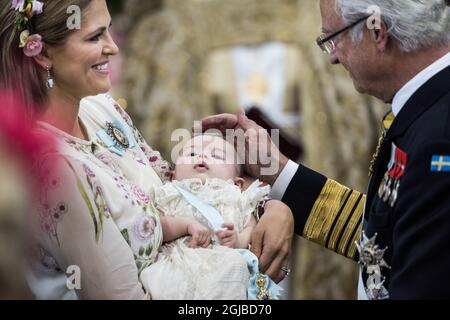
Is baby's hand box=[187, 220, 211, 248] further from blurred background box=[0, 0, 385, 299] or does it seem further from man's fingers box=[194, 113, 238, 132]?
blurred background box=[0, 0, 385, 299]

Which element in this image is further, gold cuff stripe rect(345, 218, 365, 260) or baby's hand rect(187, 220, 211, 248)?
gold cuff stripe rect(345, 218, 365, 260)

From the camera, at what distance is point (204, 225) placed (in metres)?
3.21

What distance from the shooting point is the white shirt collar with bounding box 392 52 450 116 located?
3.08m

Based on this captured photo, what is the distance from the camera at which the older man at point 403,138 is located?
2.80 metres

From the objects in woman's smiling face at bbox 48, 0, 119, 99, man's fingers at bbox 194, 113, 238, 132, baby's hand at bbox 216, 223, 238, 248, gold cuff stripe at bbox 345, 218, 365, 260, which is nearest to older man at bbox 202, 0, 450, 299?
baby's hand at bbox 216, 223, 238, 248

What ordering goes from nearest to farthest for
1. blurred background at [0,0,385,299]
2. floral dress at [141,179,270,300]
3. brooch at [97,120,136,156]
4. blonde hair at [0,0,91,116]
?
1. floral dress at [141,179,270,300]
2. blonde hair at [0,0,91,116]
3. brooch at [97,120,136,156]
4. blurred background at [0,0,385,299]

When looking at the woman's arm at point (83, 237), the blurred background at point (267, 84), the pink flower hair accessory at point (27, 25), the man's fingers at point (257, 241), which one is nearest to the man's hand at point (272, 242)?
the man's fingers at point (257, 241)

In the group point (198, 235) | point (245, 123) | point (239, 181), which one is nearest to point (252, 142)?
point (245, 123)

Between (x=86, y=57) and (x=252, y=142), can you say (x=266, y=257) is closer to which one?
(x=252, y=142)

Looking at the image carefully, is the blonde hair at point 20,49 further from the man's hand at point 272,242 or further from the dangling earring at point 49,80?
the man's hand at point 272,242

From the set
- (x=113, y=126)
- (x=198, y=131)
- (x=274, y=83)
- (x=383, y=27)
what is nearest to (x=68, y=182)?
(x=113, y=126)

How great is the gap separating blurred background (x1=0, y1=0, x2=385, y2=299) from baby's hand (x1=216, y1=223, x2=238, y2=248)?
10.1ft

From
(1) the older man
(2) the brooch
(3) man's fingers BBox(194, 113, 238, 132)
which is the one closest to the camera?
(1) the older man

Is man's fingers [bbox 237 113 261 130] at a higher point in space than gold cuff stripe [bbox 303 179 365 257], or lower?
higher
